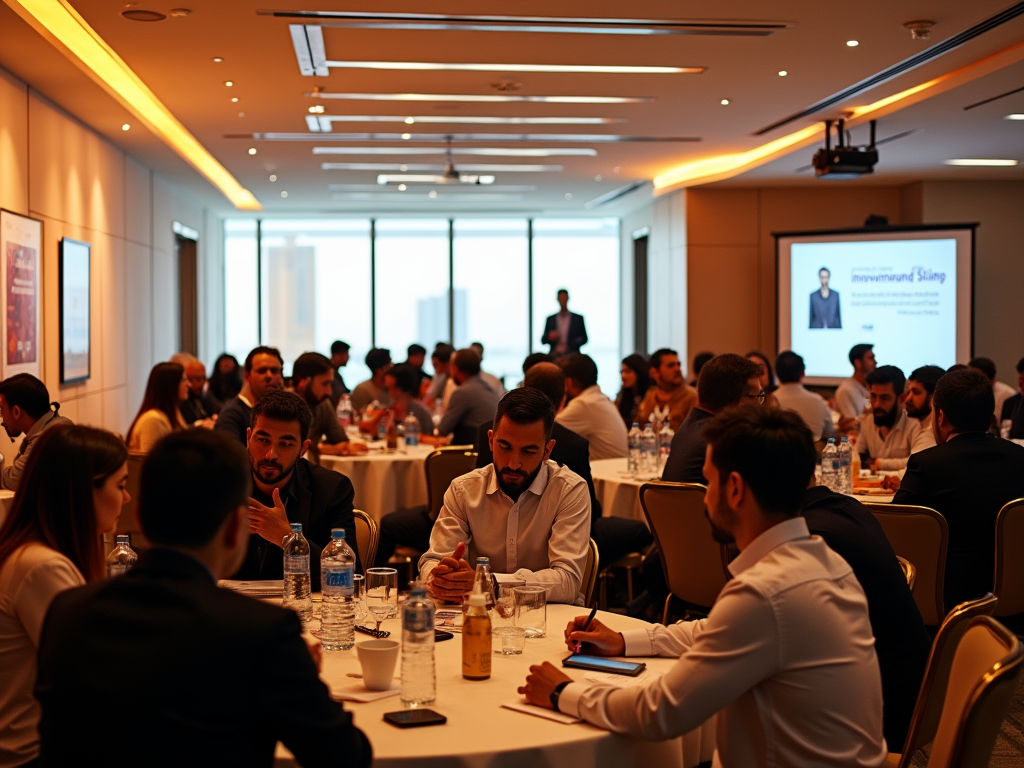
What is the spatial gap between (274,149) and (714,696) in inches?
412

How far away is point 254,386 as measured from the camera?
643 cm

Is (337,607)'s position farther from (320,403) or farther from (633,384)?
(633,384)

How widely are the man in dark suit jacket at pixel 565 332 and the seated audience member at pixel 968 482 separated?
10720 mm

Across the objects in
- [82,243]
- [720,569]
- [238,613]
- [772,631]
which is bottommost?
[720,569]

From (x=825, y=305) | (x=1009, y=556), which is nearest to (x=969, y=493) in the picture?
(x=1009, y=556)

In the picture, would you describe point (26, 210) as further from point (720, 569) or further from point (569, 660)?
point (569, 660)

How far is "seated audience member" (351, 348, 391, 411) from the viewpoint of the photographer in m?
9.91

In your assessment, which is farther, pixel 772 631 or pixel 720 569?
pixel 720 569

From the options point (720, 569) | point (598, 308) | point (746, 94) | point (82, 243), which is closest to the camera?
point (720, 569)

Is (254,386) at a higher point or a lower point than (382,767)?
higher

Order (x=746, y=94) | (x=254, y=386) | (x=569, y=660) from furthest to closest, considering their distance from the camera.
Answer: (x=746, y=94) < (x=254, y=386) < (x=569, y=660)

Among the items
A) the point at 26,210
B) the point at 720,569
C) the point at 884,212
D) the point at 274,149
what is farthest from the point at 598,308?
the point at 720,569

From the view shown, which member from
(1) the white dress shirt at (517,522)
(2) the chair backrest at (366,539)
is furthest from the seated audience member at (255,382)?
(1) the white dress shirt at (517,522)

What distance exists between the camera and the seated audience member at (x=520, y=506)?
3455 millimetres
